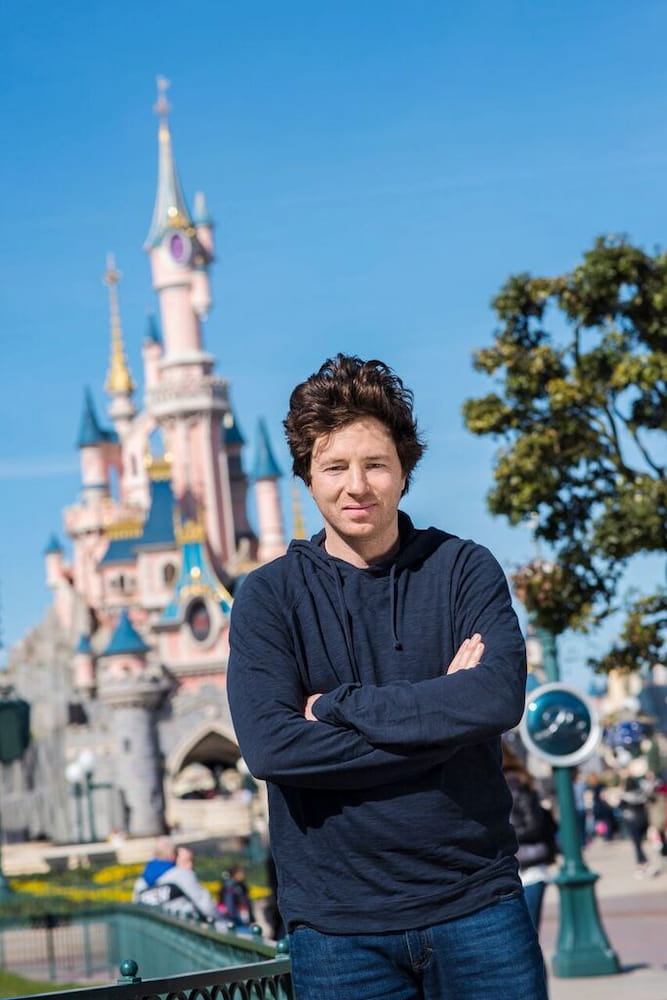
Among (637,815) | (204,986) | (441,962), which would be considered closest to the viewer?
(441,962)

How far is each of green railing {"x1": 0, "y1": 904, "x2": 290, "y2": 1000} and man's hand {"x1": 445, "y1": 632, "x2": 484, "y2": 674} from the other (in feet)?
3.39

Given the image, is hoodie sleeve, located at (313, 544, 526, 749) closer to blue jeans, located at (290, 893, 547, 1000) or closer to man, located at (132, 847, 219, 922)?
blue jeans, located at (290, 893, 547, 1000)

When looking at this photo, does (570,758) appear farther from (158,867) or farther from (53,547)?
(53,547)

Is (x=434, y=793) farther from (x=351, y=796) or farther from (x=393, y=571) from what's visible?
(x=393, y=571)

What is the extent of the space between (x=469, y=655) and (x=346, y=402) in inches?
19.3

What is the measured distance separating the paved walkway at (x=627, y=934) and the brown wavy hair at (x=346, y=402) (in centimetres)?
704

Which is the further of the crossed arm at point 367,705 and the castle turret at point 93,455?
the castle turret at point 93,455

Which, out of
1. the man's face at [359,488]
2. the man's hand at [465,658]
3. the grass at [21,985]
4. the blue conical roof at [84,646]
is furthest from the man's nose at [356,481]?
the blue conical roof at [84,646]

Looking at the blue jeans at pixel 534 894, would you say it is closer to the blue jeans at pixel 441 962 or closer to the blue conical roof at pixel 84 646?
the blue jeans at pixel 441 962

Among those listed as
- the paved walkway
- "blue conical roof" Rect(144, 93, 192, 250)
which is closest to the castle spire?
"blue conical roof" Rect(144, 93, 192, 250)

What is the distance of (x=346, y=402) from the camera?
3080 millimetres

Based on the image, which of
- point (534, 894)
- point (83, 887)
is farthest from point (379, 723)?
point (83, 887)

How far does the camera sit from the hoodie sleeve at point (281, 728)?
285 cm

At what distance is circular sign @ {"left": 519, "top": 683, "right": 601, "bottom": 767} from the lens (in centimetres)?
1158
